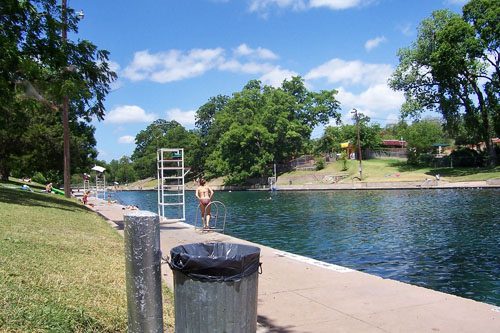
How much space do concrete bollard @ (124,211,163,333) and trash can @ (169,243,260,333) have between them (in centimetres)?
24

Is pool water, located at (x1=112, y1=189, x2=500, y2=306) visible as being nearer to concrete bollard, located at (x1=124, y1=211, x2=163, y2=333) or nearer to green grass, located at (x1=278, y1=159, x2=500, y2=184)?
concrete bollard, located at (x1=124, y1=211, x2=163, y2=333)

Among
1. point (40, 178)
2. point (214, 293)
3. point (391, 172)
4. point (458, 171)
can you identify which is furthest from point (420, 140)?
point (214, 293)

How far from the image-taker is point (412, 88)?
64312 millimetres

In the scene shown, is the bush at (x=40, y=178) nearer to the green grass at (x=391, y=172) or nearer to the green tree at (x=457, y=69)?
the green grass at (x=391, y=172)

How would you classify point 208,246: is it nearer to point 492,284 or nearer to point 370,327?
point 370,327

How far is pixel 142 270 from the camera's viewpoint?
11.9 feet

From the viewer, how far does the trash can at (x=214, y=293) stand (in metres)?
3.75

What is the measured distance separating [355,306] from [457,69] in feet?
186

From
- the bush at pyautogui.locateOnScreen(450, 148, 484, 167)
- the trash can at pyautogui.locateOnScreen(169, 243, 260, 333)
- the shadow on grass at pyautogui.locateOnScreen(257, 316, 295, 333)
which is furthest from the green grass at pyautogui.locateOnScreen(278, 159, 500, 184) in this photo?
the trash can at pyautogui.locateOnScreen(169, 243, 260, 333)

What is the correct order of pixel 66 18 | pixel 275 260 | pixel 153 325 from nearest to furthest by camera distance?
pixel 153 325
pixel 275 260
pixel 66 18

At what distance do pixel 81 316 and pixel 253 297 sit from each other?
1.89 metres

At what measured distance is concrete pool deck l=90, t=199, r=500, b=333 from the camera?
5645mm

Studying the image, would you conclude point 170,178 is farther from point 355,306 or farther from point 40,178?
point 40,178

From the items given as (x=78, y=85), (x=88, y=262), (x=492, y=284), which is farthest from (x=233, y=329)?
(x=78, y=85)
